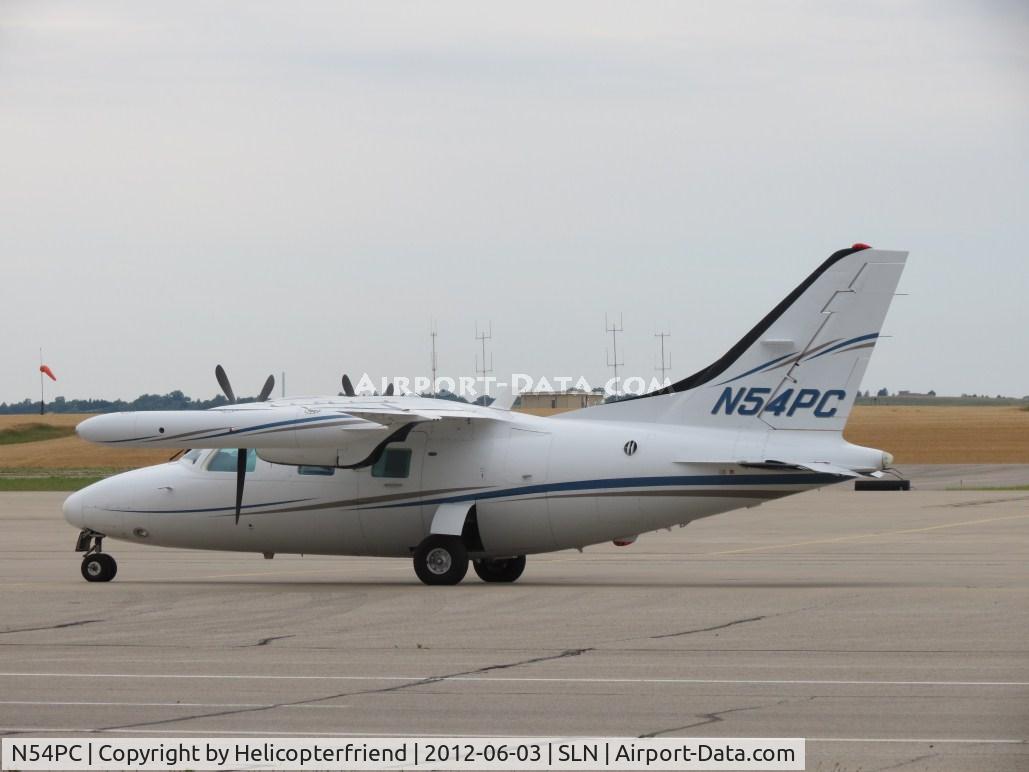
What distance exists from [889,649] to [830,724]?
5256 mm

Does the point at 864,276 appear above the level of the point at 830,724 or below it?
above

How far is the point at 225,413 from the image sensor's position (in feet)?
85.0

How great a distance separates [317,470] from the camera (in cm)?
2823

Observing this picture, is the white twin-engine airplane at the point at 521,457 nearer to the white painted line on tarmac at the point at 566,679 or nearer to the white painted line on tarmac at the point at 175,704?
the white painted line on tarmac at the point at 566,679

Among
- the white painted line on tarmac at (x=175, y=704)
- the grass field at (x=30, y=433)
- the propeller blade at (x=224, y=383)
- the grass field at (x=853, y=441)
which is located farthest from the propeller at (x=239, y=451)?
the grass field at (x=30, y=433)

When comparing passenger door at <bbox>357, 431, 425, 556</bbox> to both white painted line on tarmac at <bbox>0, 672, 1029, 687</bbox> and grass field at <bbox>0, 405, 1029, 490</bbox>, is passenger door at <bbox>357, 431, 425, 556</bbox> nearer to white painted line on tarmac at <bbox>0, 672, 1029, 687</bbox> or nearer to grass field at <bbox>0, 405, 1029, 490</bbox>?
white painted line on tarmac at <bbox>0, 672, 1029, 687</bbox>

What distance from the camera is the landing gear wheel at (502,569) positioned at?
94.6 feet

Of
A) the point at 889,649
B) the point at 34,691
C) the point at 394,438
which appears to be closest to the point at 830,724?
the point at 889,649

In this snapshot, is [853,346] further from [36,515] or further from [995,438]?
[995,438]

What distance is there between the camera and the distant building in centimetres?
4816

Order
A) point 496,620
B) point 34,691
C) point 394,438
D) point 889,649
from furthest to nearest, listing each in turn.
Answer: point 394,438
point 496,620
point 889,649
point 34,691

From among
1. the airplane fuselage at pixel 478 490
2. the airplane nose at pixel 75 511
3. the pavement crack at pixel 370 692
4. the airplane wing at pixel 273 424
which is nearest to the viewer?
the pavement crack at pixel 370 692

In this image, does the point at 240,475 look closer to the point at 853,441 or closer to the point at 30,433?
the point at 853,441

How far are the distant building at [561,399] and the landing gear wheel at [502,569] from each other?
1094cm
